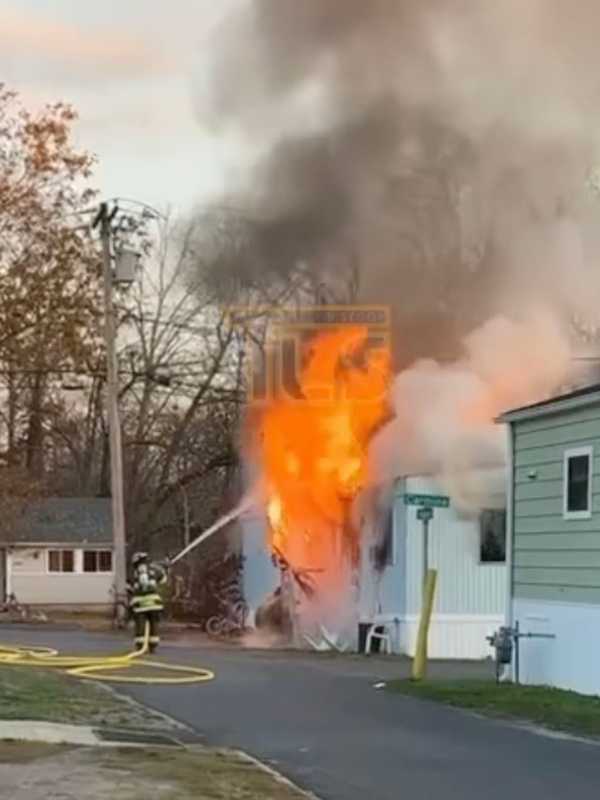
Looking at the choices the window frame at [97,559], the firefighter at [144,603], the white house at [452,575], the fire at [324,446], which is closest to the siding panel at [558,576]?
the white house at [452,575]

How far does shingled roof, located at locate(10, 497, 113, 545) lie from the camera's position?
4688 cm

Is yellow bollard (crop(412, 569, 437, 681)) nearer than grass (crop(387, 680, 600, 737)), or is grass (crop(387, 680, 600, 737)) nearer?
grass (crop(387, 680, 600, 737))

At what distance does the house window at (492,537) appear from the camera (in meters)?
22.8

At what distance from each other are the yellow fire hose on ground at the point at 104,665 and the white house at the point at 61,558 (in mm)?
26308

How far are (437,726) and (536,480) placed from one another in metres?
5.28

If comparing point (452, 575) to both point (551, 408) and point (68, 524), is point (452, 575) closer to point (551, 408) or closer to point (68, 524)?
point (551, 408)

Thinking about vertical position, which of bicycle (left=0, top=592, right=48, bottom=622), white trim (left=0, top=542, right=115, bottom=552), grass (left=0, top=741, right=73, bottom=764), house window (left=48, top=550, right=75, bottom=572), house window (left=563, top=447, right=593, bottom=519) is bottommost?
bicycle (left=0, top=592, right=48, bottom=622)

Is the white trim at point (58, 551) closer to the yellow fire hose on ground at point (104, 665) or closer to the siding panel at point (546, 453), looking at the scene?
the yellow fire hose on ground at point (104, 665)

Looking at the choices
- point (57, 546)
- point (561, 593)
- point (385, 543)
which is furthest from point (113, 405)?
point (57, 546)

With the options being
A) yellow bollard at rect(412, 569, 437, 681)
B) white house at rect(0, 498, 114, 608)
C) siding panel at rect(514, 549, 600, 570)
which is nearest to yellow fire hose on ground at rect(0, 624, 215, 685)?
yellow bollard at rect(412, 569, 437, 681)

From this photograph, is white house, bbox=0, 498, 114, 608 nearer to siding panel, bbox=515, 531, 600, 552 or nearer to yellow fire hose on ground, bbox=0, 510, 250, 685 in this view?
yellow fire hose on ground, bbox=0, 510, 250, 685

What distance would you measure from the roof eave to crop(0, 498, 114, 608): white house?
30354 mm

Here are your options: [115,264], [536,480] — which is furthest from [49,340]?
[536,480]

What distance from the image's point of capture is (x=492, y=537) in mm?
22812
